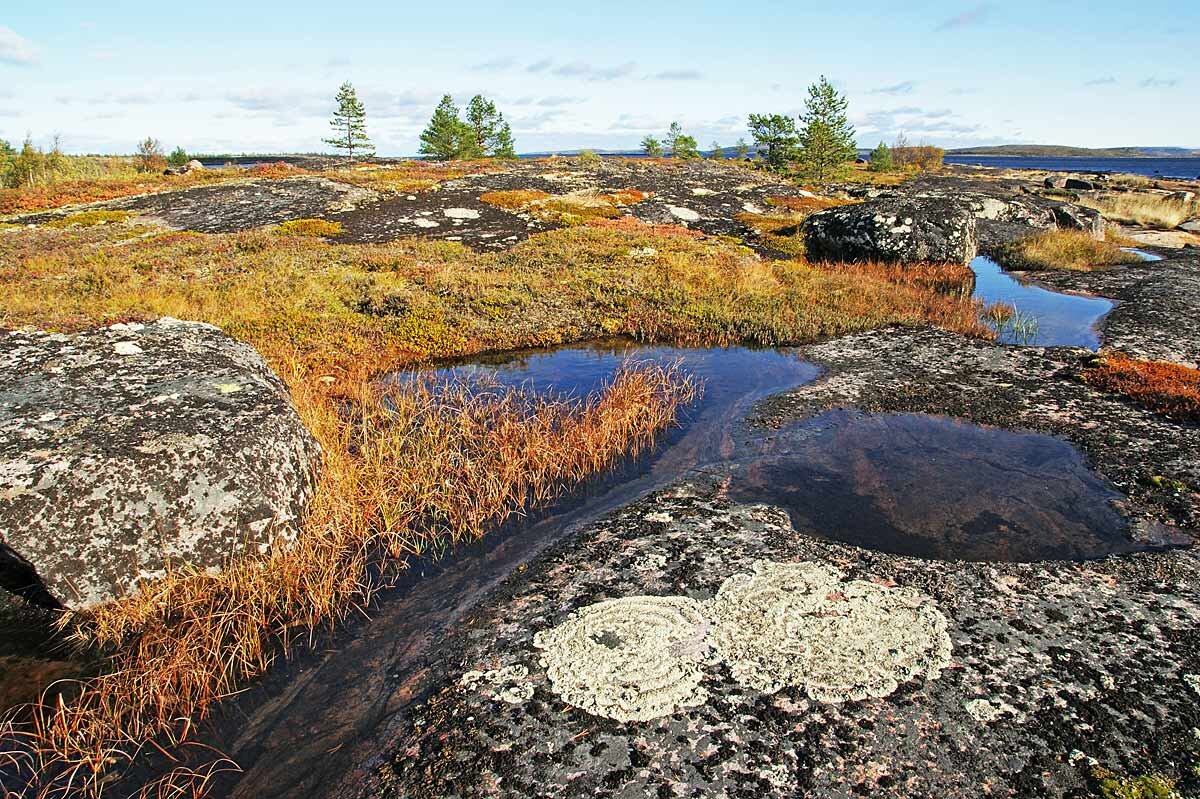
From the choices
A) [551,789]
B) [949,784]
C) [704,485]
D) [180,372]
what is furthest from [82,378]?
[949,784]

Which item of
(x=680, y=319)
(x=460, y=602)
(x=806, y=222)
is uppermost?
(x=806, y=222)

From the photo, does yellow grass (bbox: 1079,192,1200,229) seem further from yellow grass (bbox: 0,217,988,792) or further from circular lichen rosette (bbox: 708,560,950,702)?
circular lichen rosette (bbox: 708,560,950,702)

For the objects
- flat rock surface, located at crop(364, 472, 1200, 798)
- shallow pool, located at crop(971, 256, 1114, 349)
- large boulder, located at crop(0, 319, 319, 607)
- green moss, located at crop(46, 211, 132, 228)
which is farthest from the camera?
green moss, located at crop(46, 211, 132, 228)

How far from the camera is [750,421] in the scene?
33.4 ft

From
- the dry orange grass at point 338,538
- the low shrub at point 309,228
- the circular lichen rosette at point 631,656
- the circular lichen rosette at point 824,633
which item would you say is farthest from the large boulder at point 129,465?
the low shrub at point 309,228

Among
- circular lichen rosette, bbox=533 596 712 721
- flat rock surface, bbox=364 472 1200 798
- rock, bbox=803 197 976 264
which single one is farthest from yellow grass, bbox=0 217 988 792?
circular lichen rosette, bbox=533 596 712 721

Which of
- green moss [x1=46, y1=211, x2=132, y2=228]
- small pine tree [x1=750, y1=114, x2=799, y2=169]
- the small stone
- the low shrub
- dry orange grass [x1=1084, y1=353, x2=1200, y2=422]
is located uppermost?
small pine tree [x1=750, y1=114, x2=799, y2=169]

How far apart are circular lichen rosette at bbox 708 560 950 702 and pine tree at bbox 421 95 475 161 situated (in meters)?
90.1

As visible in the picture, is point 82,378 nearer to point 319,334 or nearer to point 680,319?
point 319,334

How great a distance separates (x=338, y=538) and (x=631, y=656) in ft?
11.5

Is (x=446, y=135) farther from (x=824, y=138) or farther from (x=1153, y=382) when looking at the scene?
(x=1153, y=382)

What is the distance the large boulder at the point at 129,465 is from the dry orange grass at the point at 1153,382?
40.6 ft

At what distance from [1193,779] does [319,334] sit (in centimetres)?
1460

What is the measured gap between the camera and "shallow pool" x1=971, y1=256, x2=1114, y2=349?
14.7 metres
